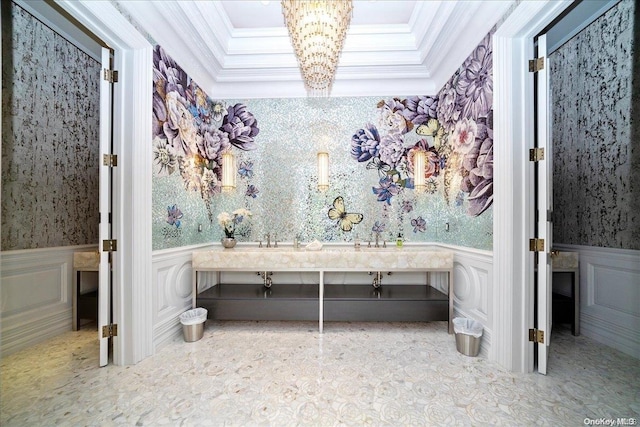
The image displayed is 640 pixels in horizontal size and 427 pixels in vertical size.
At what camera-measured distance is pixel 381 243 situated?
365cm

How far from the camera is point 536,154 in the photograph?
224cm

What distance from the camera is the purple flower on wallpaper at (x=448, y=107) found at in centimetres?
309

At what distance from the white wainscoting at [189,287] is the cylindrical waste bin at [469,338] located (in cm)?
7

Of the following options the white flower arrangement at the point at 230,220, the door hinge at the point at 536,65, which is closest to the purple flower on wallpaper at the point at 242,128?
the white flower arrangement at the point at 230,220

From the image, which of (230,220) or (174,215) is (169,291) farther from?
(230,220)

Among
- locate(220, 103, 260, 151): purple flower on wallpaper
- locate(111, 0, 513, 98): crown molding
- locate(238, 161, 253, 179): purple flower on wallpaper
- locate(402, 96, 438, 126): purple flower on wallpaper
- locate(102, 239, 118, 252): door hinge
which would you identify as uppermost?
locate(111, 0, 513, 98): crown molding

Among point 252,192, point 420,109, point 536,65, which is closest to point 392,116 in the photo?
point 420,109

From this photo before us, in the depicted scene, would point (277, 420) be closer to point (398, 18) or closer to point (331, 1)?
point (331, 1)

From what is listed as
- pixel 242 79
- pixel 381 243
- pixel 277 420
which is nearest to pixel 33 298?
pixel 277 420

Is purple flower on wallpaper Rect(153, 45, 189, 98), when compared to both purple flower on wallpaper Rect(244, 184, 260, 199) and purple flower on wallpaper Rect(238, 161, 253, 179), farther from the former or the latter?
purple flower on wallpaper Rect(244, 184, 260, 199)

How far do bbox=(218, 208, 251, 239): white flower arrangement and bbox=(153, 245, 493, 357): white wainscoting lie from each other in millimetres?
363

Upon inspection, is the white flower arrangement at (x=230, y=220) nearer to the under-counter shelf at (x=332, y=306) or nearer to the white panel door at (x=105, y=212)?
the under-counter shelf at (x=332, y=306)

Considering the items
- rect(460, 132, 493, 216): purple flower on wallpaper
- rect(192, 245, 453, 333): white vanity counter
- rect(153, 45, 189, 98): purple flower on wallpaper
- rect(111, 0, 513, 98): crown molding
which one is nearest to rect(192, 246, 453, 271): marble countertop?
rect(192, 245, 453, 333): white vanity counter

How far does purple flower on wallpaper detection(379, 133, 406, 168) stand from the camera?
3.66 metres
